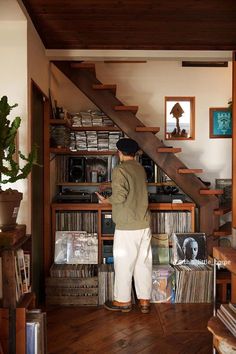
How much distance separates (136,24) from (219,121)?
2054mm

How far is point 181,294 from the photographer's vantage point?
136 inches

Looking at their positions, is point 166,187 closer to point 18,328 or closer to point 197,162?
point 197,162

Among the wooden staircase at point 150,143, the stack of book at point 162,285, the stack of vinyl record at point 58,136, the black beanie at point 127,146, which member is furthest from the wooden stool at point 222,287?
the stack of vinyl record at point 58,136

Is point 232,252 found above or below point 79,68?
below

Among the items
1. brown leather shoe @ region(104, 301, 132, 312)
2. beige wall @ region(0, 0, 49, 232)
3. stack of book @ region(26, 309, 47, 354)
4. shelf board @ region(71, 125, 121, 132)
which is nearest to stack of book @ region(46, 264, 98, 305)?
brown leather shoe @ region(104, 301, 132, 312)

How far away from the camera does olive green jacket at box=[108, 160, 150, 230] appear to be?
125 inches

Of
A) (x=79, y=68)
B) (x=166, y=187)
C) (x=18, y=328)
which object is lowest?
(x=18, y=328)

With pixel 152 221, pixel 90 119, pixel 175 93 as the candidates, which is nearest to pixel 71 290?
pixel 152 221

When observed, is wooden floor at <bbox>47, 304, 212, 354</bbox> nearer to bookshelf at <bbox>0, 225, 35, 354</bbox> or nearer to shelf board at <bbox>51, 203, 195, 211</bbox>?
bookshelf at <bbox>0, 225, 35, 354</bbox>

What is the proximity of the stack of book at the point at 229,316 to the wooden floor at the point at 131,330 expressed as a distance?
606 mm

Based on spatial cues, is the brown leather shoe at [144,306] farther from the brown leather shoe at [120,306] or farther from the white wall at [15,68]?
the white wall at [15,68]

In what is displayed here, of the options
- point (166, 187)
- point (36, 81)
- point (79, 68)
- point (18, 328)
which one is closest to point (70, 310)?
point (18, 328)

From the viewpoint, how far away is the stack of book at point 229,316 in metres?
1.90

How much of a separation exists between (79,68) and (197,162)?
190cm
